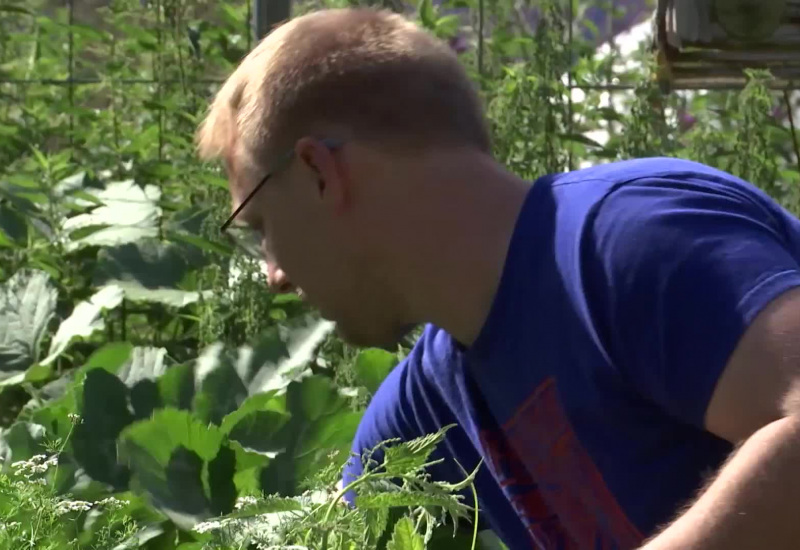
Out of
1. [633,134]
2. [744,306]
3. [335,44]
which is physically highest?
[335,44]

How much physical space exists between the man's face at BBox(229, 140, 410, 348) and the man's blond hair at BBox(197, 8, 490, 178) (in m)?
0.03

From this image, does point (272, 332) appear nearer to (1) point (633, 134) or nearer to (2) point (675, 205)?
(1) point (633, 134)

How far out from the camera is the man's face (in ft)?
4.45

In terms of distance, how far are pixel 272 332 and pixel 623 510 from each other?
778 millimetres

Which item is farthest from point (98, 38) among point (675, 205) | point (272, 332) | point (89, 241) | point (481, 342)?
point (675, 205)

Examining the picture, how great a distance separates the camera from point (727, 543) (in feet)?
3.25

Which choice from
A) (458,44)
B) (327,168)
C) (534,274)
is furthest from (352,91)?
(458,44)

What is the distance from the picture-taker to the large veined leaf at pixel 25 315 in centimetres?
220

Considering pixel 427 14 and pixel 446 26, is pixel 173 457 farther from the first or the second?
pixel 446 26

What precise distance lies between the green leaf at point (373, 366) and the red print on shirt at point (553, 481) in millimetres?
433

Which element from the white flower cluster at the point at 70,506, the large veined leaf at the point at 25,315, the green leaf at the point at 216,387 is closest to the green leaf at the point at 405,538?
the white flower cluster at the point at 70,506

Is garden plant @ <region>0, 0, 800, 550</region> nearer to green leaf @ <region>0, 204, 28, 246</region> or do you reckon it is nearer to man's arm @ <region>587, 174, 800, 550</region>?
green leaf @ <region>0, 204, 28, 246</region>

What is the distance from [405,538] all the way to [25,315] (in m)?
1.39

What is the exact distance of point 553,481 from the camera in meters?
1.44
